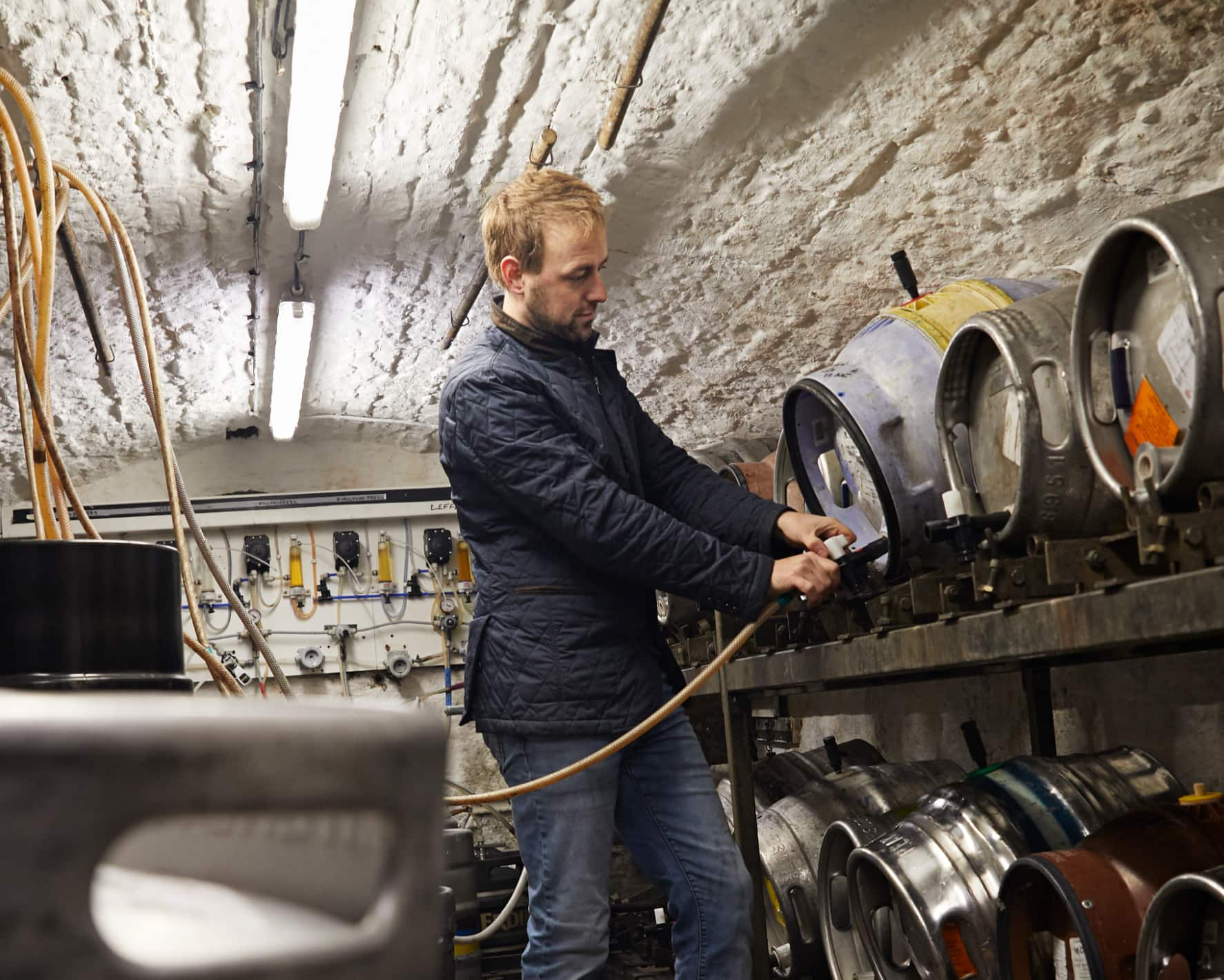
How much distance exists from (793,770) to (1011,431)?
222cm

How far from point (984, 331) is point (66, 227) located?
3.43m

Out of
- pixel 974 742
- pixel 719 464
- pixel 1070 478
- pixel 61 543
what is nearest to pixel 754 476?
pixel 719 464

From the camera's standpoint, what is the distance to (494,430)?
2.17m

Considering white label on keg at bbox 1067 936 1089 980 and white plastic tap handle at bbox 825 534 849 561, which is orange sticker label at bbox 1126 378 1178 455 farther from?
white label on keg at bbox 1067 936 1089 980

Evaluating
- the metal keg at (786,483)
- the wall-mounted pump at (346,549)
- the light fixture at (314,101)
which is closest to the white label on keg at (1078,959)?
the metal keg at (786,483)

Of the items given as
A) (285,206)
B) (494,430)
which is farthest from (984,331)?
(285,206)

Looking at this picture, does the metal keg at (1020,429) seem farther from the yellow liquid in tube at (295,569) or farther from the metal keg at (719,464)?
the yellow liquid in tube at (295,569)

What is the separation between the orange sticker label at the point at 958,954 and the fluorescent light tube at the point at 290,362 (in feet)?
12.3

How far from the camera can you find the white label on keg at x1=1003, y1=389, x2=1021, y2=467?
203 centimetres

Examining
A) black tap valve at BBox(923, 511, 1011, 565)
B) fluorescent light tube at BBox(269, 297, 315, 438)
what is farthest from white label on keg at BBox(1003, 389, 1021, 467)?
fluorescent light tube at BBox(269, 297, 315, 438)

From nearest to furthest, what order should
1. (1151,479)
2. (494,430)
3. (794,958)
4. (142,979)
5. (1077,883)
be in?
(142,979) → (1151,479) → (1077,883) → (494,430) → (794,958)

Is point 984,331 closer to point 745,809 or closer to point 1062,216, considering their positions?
point 745,809

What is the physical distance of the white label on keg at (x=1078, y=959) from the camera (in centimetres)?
204

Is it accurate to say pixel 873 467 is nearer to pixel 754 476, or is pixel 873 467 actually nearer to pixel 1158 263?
pixel 1158 263
